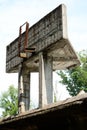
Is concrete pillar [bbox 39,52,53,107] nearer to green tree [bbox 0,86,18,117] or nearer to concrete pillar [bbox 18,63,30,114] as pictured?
concrete pillar [bbox 18,63,30,114]

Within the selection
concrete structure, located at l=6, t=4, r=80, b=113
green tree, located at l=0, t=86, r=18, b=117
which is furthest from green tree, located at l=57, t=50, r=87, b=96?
concrete structure, located at l=6, t=4, r=80, b=113

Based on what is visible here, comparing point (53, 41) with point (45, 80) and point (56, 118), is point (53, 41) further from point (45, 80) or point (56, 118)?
point (56, 118)

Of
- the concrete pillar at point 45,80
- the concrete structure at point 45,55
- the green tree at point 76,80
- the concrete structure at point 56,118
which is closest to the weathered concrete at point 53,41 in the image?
the concrete structure at point 45,55

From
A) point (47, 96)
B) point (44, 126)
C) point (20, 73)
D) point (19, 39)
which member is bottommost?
point (44, 126)

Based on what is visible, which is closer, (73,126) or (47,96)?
(73,126)

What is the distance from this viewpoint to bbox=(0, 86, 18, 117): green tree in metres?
36.8

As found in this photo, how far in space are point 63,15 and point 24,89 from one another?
302cm

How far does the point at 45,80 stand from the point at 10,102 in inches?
1116

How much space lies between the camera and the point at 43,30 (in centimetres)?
1005

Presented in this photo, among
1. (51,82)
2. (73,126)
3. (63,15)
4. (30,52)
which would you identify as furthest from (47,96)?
(73,126)

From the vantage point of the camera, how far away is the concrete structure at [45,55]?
30.5 feet

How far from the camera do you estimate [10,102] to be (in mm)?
37562

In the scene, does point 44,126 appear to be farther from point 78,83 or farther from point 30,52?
point 78,83

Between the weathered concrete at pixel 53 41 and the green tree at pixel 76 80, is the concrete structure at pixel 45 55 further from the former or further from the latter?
the green tree at pixel 76 80
